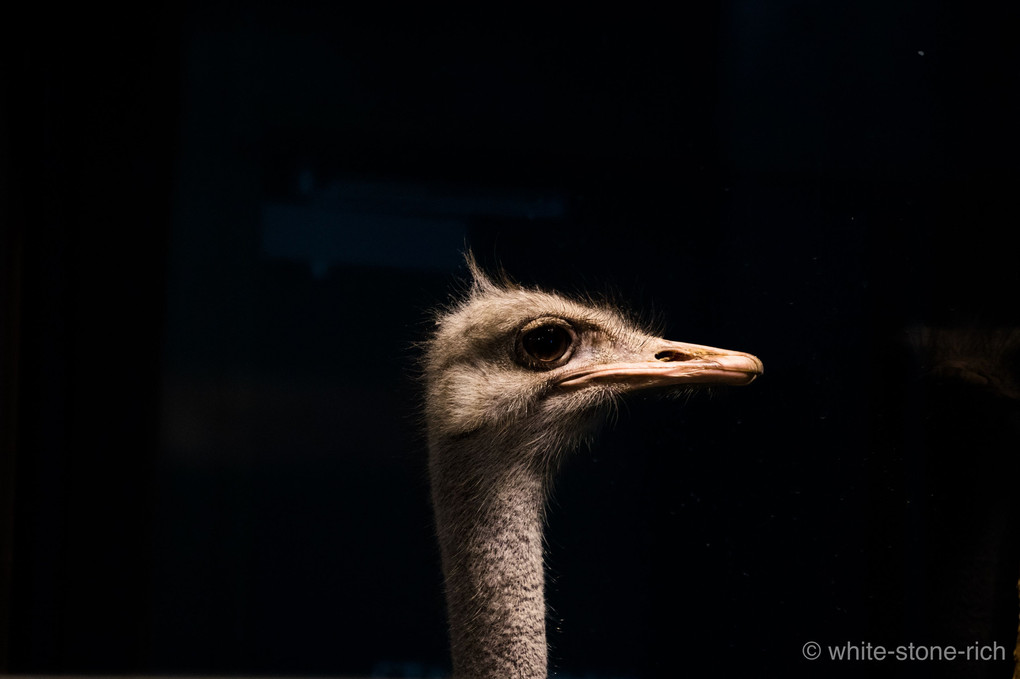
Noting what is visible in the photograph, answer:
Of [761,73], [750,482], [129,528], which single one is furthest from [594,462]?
[129,528]

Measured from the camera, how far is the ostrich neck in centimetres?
148

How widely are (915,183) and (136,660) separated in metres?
2.08

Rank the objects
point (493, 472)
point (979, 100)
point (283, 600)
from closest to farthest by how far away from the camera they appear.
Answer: point (493, 472) → point (979, 100) → point (283, 600)

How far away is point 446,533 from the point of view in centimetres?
159

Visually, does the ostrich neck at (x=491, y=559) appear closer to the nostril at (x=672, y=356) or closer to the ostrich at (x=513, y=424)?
the ostrich at (x=513, y=424)

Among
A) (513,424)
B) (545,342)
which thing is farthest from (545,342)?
(513,424)

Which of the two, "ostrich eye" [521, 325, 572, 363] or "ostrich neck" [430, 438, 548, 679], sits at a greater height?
"ostrich eye" [521, 325, 572, 363]

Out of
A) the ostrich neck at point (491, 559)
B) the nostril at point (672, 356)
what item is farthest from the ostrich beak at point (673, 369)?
the ostrich neck at point (491, 559)

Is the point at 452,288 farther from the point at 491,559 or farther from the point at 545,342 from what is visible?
the point at 491,559

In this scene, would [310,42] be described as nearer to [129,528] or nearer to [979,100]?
[129,528]

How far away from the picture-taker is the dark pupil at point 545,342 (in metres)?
1.58

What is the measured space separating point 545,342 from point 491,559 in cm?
40

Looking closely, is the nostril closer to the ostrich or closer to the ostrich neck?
the ostrich

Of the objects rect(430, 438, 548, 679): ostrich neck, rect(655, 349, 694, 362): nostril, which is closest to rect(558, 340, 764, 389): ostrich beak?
rect(655, 349, 694, 362): nostril
